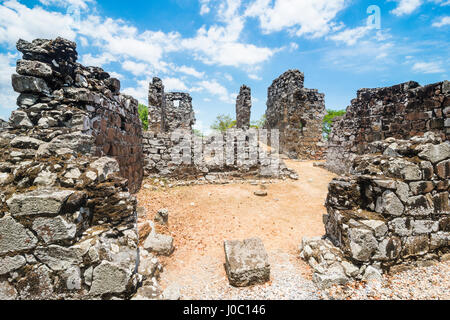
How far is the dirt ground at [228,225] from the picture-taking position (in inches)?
138

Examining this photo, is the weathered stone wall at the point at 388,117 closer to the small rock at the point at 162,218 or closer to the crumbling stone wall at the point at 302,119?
the crumbling stone wall at the point at 302,119

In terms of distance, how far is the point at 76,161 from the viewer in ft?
9.41

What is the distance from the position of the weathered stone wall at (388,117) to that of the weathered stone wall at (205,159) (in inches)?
138

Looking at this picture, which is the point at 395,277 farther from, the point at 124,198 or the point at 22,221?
the point at 22,221

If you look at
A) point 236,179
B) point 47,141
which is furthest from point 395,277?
point 236,179

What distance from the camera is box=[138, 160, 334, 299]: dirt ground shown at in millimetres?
3504

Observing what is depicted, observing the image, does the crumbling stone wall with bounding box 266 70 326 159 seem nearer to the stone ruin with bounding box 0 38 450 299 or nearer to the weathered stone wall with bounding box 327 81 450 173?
the weathered stone wall with bounding box 327 81 450 173

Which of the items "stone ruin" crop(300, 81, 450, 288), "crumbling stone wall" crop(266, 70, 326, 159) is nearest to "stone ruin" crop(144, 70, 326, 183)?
"crumbling stone wall" crop(266, 70, 326, 159)

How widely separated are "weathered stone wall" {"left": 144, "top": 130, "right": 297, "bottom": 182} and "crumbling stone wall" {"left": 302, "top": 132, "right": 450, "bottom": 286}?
6332 mm
